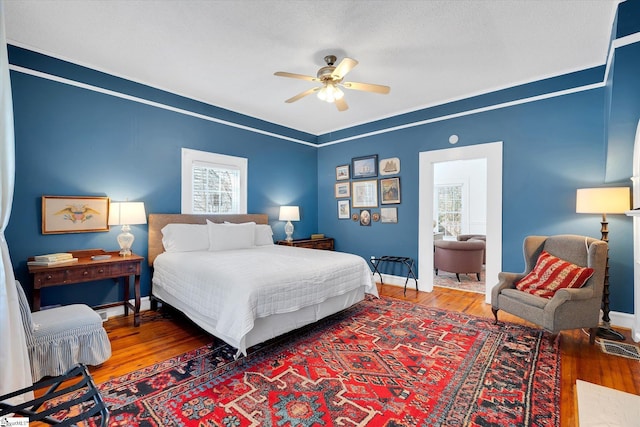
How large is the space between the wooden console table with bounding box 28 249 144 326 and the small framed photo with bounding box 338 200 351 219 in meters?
3.63

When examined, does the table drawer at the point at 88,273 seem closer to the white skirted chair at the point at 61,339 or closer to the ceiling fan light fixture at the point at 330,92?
the white skirted chair at the point at 61,339

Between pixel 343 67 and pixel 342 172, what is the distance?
3184 millimetres

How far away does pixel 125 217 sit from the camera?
334 centimetres

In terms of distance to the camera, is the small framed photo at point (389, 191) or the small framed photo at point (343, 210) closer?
the small framed photo at point (389, 191)

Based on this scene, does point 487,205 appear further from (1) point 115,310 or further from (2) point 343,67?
(1) point 115,310

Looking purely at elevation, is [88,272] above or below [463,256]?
above

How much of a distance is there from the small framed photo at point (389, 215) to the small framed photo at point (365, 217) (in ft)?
0.88

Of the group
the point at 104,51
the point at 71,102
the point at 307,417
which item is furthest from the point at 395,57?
the point at 71,102

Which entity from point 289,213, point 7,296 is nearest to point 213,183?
point 289,213

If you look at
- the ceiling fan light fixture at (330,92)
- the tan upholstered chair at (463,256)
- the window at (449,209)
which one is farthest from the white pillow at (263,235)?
the window at (449,209)

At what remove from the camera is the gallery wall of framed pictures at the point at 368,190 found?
201 inches

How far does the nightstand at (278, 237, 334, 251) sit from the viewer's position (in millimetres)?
5293

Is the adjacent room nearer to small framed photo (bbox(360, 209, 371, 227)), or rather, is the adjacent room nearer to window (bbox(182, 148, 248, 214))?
window (bbox(182, 148, 248, 214))

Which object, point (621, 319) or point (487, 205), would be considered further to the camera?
Answer: point (487, 205)
